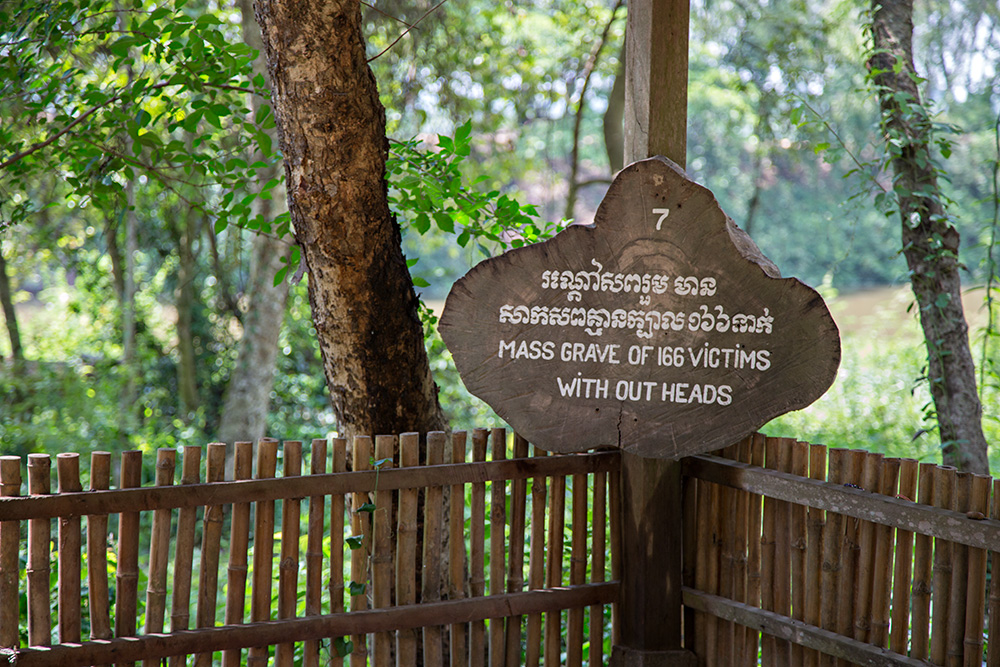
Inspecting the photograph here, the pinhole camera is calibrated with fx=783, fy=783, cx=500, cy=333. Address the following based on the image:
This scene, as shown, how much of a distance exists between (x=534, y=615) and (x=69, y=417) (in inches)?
265

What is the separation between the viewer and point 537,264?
281 centimetres

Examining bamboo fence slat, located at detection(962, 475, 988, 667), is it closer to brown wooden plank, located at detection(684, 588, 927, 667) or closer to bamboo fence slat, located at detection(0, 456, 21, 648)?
brown wooden plank, located at detection(684, 588, 927, 667)

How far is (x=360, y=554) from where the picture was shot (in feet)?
9.78

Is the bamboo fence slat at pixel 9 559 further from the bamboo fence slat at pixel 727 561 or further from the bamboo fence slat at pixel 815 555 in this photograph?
the bamboo fence slat at pixel 815 555

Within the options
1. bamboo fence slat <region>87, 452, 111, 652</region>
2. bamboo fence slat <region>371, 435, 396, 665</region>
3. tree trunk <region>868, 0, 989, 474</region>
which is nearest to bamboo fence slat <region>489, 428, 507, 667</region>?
bamboo fence slat <region>371, 435, 396, 665</region>

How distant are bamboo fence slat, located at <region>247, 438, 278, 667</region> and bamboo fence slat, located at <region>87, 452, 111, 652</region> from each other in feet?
1.56

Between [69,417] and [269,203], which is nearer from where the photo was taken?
[269,203]

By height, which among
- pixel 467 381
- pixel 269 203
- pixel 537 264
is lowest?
pixel 467 381

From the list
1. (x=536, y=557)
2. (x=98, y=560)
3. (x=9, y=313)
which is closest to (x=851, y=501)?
(x=536, y=557)

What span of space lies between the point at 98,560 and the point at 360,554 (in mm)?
892

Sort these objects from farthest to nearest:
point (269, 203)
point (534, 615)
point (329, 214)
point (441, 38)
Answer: point (441, 38)
point (269, 203)
point (534, 615)
point (329, 214)

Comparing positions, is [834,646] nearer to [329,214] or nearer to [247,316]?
[329,214]

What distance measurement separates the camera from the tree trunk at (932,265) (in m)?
4.31

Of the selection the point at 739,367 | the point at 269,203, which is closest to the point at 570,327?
the point at 739,367
